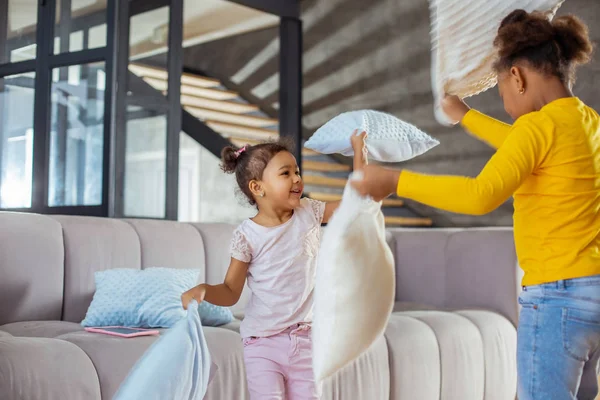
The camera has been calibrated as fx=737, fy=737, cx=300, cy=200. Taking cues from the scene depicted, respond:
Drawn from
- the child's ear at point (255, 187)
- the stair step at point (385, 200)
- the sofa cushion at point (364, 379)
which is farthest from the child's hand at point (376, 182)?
the stair step at point (385, 200)

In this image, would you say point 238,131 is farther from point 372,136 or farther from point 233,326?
point 372,136

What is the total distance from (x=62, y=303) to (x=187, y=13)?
4713 mm

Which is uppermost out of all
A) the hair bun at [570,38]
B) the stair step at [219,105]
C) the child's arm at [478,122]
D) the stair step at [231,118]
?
the stair step at [219,105]

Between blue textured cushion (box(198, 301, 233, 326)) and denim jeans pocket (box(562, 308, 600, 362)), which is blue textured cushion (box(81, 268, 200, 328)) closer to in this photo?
blue textured cushion (box(198, 301, 233, 326))

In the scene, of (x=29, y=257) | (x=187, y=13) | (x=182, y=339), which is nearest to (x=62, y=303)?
(x=29, y=257)

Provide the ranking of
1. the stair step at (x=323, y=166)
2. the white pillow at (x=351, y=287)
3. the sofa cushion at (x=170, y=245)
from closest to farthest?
1. the white pillow at (x=351, y=287)
2. the sofa cushion at (x=170, y=245)
3. the stair step at (x=323, y=166)

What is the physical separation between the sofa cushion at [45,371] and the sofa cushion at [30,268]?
59cm

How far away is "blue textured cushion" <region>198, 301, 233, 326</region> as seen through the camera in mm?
2627

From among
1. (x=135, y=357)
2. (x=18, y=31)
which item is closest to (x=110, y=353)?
(x=135, y=357)

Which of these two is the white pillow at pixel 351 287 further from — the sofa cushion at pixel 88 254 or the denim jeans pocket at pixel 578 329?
the sofa cushion at pixel 88 254

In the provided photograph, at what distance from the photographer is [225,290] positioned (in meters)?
1.69

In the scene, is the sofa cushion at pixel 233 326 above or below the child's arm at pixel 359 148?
below

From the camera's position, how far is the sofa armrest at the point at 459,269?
11.1 ft

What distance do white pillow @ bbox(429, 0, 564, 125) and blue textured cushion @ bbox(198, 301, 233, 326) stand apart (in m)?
1.42
